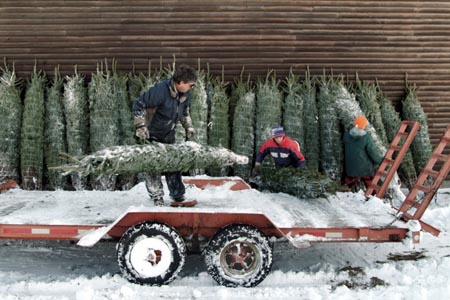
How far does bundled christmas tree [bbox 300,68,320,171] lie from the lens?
883cm

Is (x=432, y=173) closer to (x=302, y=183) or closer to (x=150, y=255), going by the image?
(x=302, y=183)

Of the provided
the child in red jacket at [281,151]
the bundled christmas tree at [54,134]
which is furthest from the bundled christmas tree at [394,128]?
the bundled christmas tree at [54,134]

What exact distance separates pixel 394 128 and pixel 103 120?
5.34 m

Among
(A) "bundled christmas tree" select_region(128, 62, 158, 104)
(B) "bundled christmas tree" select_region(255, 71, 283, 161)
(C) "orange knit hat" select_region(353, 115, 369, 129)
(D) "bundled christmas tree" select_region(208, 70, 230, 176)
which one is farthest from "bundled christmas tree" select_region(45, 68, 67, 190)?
(C) "orange knit hat" select_region(353, 115, 369, 129)

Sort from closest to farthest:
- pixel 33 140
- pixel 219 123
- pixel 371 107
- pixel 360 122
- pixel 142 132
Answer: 1. pixel 142 132
2. pixel 360 122
3. pixel 33 140
4. pixel 219 123
5. pixel 371 107

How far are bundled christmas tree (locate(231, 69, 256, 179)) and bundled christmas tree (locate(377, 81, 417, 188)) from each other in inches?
98.1

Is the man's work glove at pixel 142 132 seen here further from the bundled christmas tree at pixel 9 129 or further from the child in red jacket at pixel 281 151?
the bundled christmas tree at pixel 9 129

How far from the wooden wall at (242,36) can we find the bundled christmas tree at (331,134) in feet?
2.60

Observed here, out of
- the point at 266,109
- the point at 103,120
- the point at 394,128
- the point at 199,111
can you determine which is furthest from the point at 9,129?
the point at 394,128

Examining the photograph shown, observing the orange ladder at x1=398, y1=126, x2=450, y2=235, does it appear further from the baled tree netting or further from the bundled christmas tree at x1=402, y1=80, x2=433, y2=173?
the baled tree netting

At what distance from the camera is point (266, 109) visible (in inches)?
345

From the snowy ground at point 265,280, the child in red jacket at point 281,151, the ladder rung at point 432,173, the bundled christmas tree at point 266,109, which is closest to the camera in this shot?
the snowy ground at point 265,280

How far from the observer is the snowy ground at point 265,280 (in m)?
4.62

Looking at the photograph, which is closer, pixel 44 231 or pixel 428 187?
pixel 44 231
